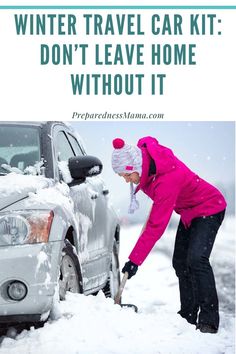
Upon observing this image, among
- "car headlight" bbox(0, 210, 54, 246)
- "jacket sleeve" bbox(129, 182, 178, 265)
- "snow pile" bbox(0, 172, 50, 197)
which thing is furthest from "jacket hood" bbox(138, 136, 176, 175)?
"car headlight" bbox(0, 210, 54, 246)

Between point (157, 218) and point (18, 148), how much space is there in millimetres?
1148

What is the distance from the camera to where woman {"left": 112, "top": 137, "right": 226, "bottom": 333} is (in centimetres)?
592

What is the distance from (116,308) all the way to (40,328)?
2.46 feet

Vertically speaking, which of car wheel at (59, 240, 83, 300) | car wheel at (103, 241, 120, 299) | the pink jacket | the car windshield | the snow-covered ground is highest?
the car windshield

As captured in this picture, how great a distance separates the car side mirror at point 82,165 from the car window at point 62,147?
231 mm

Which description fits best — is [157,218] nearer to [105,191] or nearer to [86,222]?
[86,222]

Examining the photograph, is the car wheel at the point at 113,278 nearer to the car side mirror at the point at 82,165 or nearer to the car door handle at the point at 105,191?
the car door handle at the point at 105,191

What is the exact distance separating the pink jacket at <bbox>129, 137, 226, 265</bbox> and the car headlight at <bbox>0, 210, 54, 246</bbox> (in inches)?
50.0

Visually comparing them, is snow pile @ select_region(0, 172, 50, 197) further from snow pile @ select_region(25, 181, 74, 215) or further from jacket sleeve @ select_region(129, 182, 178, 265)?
jacket sleeve @ select_region(129, 182, 178, 265)

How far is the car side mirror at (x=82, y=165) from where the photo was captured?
5.80 metres

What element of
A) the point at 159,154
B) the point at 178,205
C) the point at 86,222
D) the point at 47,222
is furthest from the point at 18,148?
the point at 178,205

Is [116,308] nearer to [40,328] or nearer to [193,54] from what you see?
[40,328]

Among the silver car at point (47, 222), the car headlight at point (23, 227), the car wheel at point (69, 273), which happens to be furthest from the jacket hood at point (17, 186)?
the car wheel at point (69, 273)

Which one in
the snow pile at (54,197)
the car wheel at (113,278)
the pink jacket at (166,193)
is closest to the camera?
the snow pile at (54,197)
